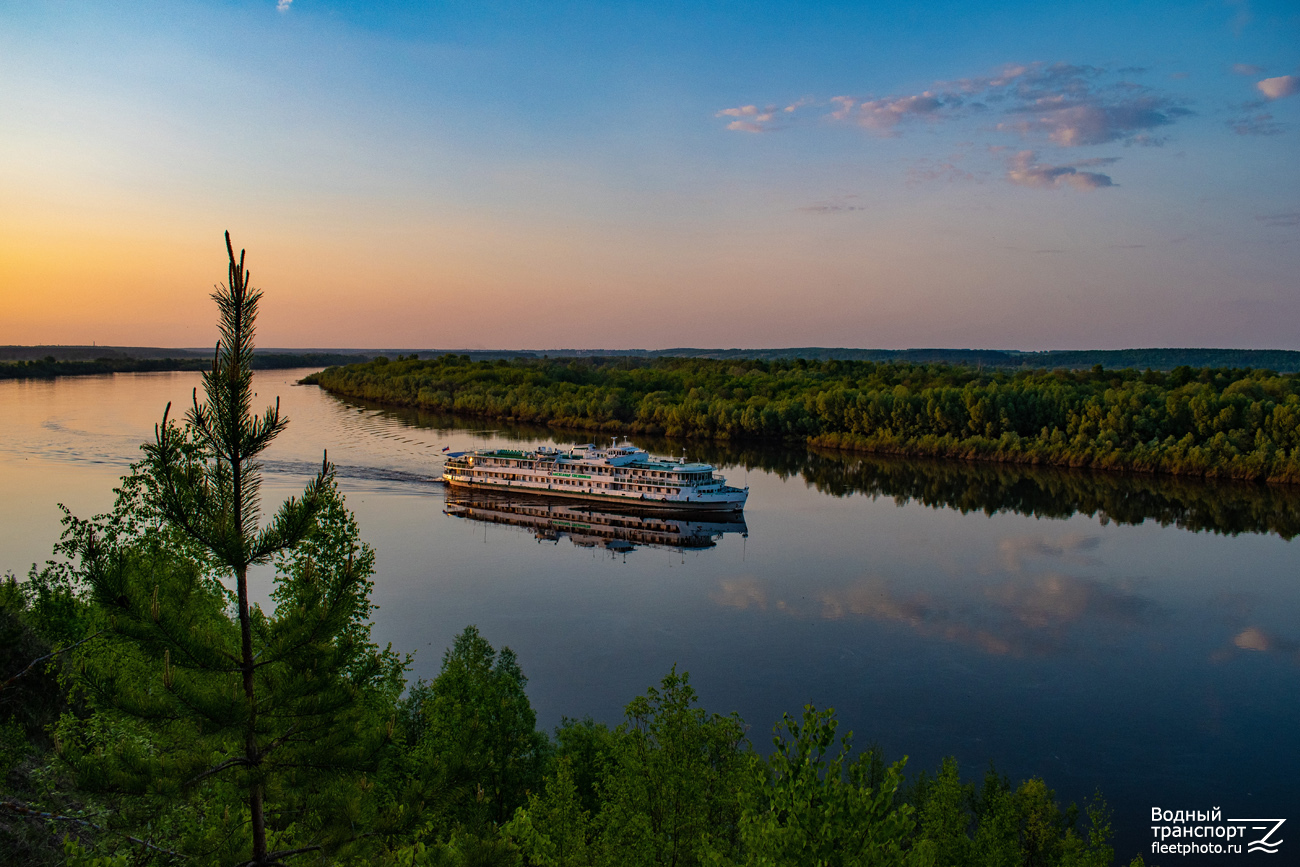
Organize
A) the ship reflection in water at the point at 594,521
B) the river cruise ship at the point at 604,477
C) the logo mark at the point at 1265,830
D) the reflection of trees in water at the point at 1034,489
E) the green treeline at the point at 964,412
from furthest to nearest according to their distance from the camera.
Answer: the green treeline at the point at 964,412 → the river cruise ship at the point at 604,477 → the reflection of trees in water at the point at 1034,489 → the ship reflection in water at the point at 594,521 → the logo mark at the point at 1265,830

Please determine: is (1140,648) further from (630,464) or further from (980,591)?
(630,464)

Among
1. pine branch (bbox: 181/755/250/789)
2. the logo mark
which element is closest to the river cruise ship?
the logo mark

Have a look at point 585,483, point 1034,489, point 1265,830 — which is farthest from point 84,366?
point 1265,830

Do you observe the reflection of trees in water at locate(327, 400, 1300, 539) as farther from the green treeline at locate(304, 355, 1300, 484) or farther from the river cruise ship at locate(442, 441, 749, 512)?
the river cruise ship at locate(442, 441, 749, 512)

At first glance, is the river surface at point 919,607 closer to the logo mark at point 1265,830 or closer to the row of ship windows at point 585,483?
the logo mark at point 1265,830

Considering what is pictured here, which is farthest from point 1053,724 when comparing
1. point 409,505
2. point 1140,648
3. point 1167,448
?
point 1167,448

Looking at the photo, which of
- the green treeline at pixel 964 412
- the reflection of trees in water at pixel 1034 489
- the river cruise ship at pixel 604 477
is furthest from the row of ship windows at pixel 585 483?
the green treeline at pixel 964 412
